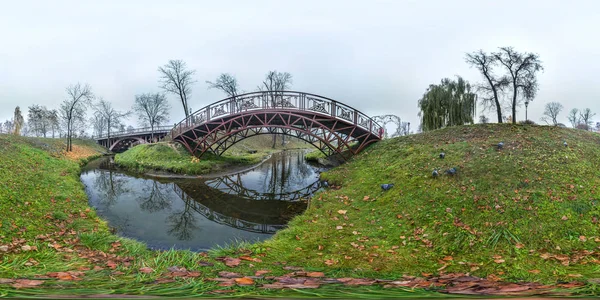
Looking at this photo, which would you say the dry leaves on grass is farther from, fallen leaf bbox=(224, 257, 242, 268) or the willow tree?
the willow tree

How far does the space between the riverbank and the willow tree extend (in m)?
10.7

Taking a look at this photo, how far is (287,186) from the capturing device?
1575 cm

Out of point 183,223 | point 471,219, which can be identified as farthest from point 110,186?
point 471,219

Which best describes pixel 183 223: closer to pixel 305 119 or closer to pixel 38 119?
pixel 305 119

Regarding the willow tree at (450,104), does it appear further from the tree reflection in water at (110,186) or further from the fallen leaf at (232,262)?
the tree reflection in water at (110,186)

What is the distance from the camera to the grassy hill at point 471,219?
431 centimetres

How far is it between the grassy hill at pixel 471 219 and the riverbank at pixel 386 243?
0.03 m

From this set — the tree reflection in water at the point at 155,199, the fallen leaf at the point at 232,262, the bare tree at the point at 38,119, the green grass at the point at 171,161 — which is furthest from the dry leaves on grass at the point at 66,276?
the bare tree at the point at 38,119

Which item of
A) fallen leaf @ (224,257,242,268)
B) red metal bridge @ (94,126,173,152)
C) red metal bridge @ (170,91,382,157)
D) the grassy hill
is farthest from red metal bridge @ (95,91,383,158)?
red metal bridge @ (94,126,173,152)

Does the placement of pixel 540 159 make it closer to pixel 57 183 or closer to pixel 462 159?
pixel 462 159

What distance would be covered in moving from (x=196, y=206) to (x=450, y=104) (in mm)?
20442

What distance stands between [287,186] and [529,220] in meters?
11.9

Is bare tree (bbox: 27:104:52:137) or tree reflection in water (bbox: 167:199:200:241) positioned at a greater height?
bare tree (bbox: 27:104:52:137)

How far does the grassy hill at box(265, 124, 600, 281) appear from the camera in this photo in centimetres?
431
